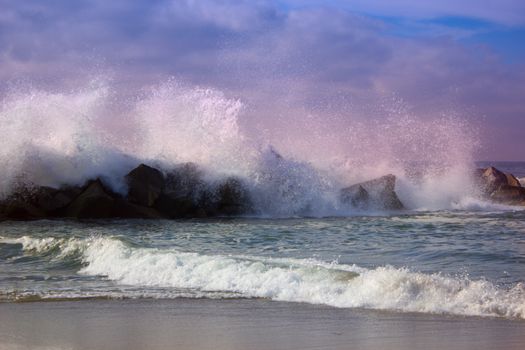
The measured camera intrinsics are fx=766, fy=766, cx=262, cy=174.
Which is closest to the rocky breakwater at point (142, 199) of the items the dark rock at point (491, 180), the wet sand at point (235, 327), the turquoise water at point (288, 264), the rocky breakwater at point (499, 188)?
the turquoise water at point (288, 264)

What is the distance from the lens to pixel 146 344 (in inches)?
276

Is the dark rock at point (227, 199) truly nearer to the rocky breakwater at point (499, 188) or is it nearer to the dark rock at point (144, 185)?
the dark rock at point (144, 185)

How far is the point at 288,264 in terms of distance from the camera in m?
11.5

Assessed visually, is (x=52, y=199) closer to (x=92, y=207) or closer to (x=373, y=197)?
(x=92, y=207)

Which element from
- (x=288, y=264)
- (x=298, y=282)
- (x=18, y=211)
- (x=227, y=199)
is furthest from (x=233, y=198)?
(x=298, y=282)

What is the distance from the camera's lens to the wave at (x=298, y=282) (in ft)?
29.0

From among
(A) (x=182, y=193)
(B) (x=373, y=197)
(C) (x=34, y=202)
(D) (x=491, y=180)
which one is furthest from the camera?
(D) (x=491, y=180)

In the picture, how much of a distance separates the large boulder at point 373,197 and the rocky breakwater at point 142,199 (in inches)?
133

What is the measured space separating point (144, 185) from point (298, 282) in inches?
519

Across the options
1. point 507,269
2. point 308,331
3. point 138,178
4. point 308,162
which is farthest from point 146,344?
point 308,162

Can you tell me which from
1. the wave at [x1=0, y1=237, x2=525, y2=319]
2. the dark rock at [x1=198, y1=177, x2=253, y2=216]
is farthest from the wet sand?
the dark rock at [x1=198, y1=177, x2=253, y2=216]

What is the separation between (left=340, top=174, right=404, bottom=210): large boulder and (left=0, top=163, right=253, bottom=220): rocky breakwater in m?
3.38

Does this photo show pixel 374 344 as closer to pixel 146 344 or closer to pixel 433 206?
pixel 146 344

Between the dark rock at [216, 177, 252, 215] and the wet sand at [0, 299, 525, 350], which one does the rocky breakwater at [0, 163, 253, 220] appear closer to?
the dark rock at [216, 177, 252, 215]
